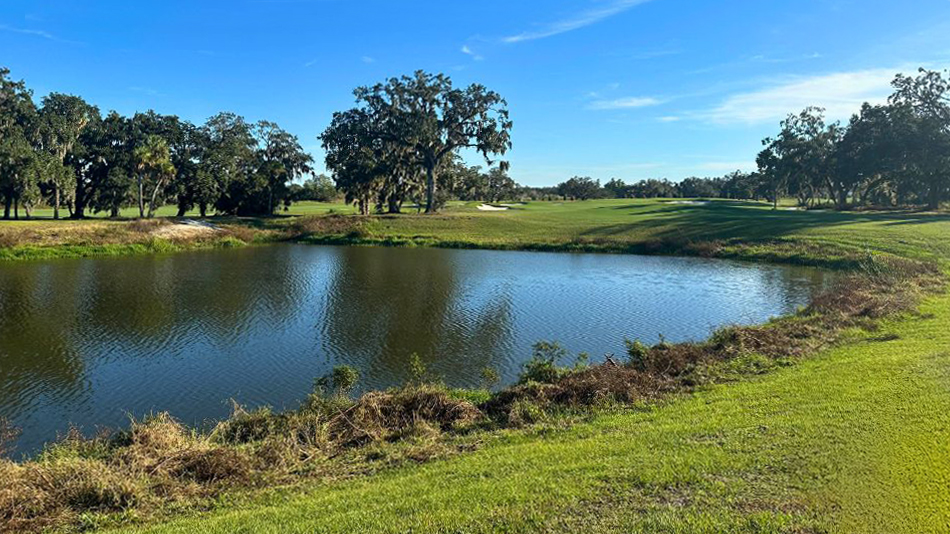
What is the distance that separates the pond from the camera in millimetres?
15055

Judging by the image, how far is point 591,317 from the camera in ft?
77.5

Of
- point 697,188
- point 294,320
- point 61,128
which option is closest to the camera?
point 294,320

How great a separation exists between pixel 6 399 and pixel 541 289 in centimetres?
2299

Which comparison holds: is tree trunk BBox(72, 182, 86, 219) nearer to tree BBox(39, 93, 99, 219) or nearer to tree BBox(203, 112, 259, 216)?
tree BBox(39, 93, 99, 219)

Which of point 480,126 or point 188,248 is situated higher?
point 480,126

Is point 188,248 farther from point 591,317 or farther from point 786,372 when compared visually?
point 786,372

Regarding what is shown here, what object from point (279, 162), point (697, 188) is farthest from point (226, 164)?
point (697, 188)

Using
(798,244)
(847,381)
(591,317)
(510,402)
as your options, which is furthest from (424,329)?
(798,244)

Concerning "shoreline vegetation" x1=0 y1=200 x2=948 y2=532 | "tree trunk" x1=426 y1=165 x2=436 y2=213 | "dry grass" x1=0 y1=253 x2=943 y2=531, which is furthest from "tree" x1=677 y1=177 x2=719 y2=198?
"dry grass" x1=0 y1=253 x2=943 y2=531

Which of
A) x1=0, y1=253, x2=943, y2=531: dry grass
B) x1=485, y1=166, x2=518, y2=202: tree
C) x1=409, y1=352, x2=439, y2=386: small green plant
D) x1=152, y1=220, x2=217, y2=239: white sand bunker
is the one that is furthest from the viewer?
x1=485, y1=166, x2=518, y2=202: tree

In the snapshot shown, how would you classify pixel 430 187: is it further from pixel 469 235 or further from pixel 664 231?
pixel 664 231

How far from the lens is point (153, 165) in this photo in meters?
61.2

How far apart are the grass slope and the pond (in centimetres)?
629

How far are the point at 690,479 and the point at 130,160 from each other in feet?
248
